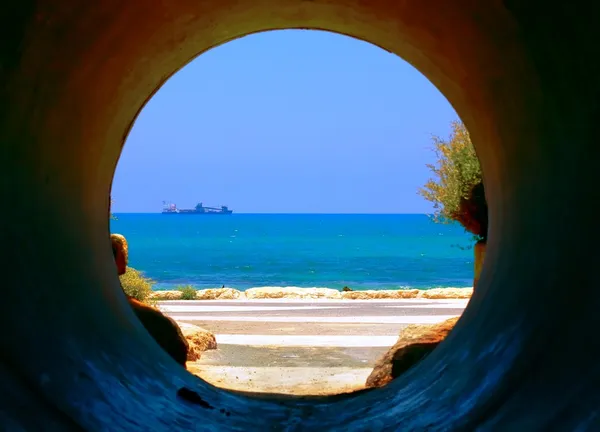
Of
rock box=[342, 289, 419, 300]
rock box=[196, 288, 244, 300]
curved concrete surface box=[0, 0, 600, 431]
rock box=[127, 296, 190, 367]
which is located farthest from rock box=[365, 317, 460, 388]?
rock box=[196, 288, 244, 300]

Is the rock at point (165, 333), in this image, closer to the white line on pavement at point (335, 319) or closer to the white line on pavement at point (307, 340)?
the white line on pavement at point (307, 340)

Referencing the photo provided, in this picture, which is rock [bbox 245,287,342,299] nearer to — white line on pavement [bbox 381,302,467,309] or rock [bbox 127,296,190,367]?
white line on pavement [bbox 381,302,467,309]

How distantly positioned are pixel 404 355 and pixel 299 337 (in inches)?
193

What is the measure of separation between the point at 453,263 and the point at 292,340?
64.1 m

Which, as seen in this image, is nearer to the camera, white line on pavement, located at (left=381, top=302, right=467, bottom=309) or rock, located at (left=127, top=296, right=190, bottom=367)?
rock, located at (left=127, top=296, right=190, bottom=367)

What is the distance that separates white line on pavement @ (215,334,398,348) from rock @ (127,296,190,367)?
2656 mm

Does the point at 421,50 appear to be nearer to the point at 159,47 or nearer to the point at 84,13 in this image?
the point at 159,47

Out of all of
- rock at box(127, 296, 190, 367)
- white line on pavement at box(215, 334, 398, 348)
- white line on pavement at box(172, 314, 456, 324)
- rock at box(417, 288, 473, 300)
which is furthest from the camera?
rock at box(417, 288, 473, 300)

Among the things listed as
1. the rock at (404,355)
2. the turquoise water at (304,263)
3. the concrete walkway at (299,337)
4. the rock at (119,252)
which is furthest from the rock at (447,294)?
the turquoise water at (304,263)

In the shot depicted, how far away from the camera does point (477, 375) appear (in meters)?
4.71

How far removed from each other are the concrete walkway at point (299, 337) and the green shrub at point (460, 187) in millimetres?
2633

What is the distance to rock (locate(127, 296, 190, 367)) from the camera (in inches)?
430

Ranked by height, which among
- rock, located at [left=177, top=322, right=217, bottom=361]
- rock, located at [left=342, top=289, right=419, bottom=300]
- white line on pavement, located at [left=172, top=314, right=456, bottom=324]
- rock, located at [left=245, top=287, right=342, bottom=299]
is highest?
rock, located at [left=342, top=289, right=419, bottom=300]

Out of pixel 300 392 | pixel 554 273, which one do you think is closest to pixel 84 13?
pixel 554 273
